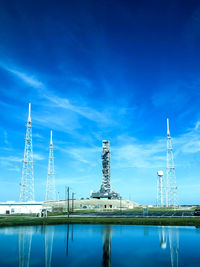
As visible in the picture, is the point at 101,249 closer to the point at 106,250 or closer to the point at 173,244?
the point at 106,250

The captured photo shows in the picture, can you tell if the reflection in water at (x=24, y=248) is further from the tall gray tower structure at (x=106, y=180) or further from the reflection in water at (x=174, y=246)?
the tall gray tower structure at (x=106, y=180)

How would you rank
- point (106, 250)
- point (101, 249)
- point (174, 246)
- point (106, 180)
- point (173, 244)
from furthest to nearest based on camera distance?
point (106, 180), point (173, 244), point (174, 246), point (101, 249), point (106, 250)

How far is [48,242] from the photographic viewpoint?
33.3 metres

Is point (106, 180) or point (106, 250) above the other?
point (106, 180)

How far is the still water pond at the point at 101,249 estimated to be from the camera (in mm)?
24453

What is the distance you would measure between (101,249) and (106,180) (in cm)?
14014

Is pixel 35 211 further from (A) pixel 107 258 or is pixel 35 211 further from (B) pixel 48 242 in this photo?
(A) pixel 107 258

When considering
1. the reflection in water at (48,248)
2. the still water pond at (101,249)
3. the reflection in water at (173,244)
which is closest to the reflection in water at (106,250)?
the still water pond at (101,249)

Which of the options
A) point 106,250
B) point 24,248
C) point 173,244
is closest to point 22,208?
point 24,248

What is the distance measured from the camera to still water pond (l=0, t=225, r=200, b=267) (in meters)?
24.5

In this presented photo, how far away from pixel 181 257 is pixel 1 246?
19762 mm

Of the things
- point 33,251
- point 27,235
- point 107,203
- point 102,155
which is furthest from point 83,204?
point 33,251

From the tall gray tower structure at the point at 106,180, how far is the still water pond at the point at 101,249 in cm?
12548

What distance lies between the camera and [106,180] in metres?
168
